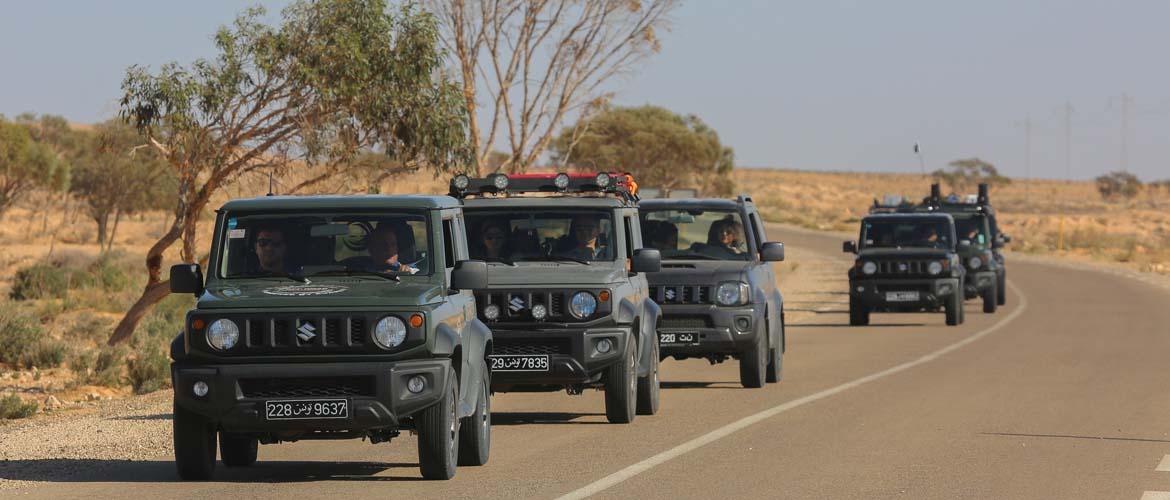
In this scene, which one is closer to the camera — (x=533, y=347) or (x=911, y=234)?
(x=533, y=347)

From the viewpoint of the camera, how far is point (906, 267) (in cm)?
2877

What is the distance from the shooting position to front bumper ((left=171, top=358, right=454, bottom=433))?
31.8 ft

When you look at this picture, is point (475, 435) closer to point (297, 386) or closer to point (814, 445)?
point (297, 386)

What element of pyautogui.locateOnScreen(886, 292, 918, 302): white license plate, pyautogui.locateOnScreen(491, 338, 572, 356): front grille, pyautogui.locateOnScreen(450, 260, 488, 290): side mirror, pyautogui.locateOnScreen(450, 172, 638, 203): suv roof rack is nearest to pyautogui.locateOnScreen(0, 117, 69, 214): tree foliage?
pyautogui.locateOnScreen(886, 292, 918, 302): white license plate

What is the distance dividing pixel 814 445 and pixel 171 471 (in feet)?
14.6

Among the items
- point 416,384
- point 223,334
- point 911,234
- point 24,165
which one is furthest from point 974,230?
point 24,165

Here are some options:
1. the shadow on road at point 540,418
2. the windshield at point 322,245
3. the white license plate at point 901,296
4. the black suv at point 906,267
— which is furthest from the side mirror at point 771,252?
the white license plate at point 901,296

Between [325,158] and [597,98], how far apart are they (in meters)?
11.8

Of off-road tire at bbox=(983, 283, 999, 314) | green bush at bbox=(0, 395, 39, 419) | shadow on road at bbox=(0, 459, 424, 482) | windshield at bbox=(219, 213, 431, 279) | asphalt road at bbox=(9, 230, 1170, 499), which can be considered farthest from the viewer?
off-road tire at bbox=(983, 283, 999, 314)

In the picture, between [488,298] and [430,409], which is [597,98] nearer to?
[488,298]

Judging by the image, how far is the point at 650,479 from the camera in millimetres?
10484

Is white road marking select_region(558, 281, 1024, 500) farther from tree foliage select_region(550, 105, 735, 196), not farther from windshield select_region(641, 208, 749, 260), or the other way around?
tree foliage select_region(550, 105, 735, 196)

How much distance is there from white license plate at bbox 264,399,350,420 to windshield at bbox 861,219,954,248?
804 inches

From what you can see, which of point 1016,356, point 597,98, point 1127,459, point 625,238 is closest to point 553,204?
point 625,238
